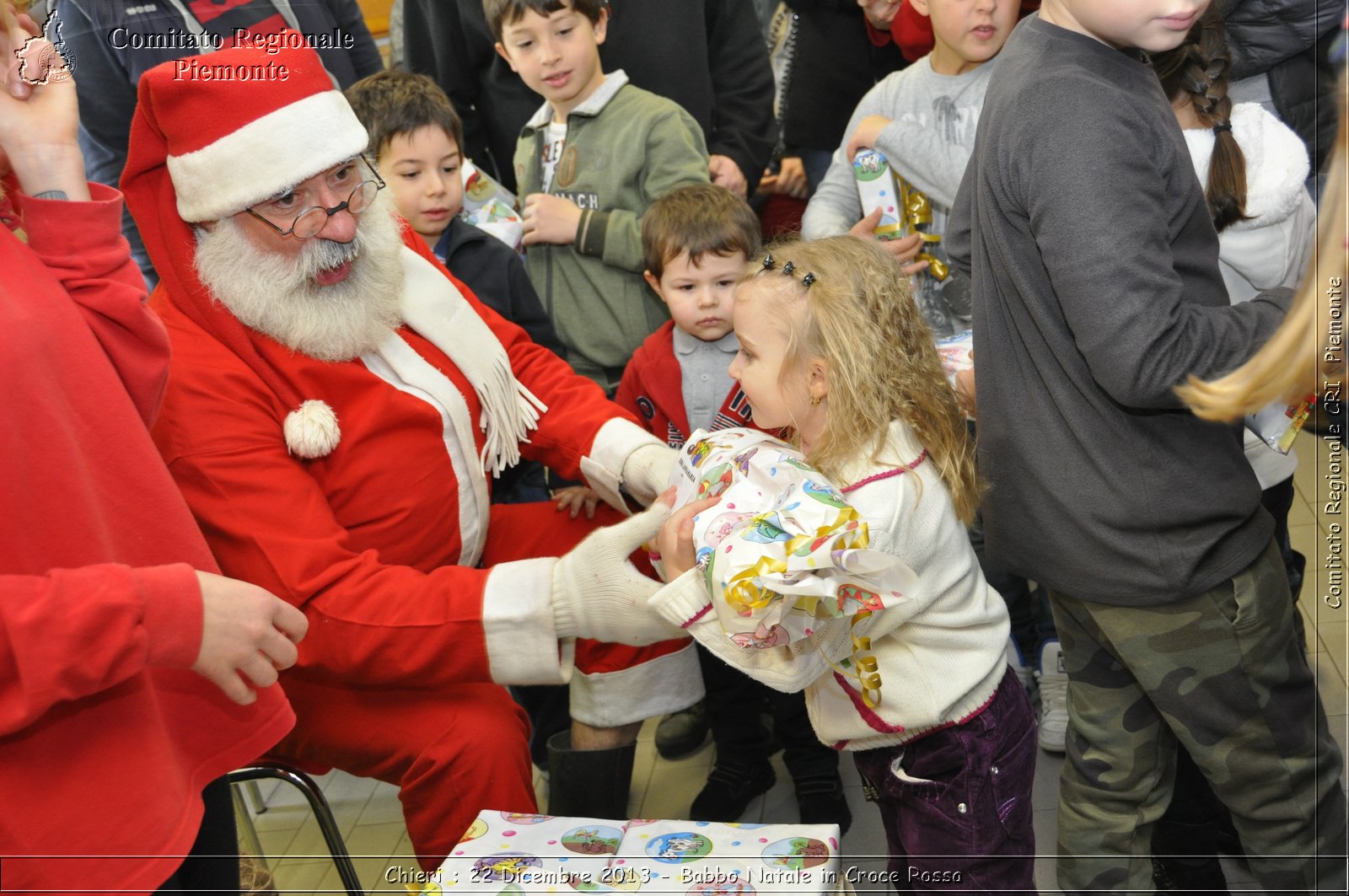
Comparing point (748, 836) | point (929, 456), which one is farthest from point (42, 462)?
point (929, 456)

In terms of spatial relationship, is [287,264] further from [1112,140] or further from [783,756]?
[783,756]

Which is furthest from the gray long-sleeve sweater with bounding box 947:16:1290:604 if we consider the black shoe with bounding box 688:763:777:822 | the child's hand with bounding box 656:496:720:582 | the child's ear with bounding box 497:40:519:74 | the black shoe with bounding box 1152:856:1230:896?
the child's ear with bounding box 497:40:519:74

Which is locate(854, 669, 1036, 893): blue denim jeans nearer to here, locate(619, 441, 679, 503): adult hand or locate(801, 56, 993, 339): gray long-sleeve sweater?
locate(619, 441, 679, 503): adult hand

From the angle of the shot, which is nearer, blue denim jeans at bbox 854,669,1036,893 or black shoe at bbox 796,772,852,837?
blue denim jeans at bbox 854,669,1036,893

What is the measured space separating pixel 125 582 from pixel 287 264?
3.18 feet

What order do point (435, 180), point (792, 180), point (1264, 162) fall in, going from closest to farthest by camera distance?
point (1264, 162) < point (435, 180) < point (792, 180)

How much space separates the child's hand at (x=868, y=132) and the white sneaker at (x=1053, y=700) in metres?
1.34

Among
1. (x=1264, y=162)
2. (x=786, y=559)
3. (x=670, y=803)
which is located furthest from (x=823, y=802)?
(x=1264, y=162)

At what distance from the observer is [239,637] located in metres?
1.56

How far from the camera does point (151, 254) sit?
227cm

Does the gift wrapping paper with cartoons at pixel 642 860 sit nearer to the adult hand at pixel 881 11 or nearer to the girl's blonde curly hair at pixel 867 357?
the girl's blonde curly hair at pixel 867 357

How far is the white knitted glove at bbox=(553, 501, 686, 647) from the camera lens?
6.49 feet

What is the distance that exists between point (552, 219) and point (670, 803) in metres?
1.60

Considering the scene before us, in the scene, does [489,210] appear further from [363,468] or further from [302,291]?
[363,468]
